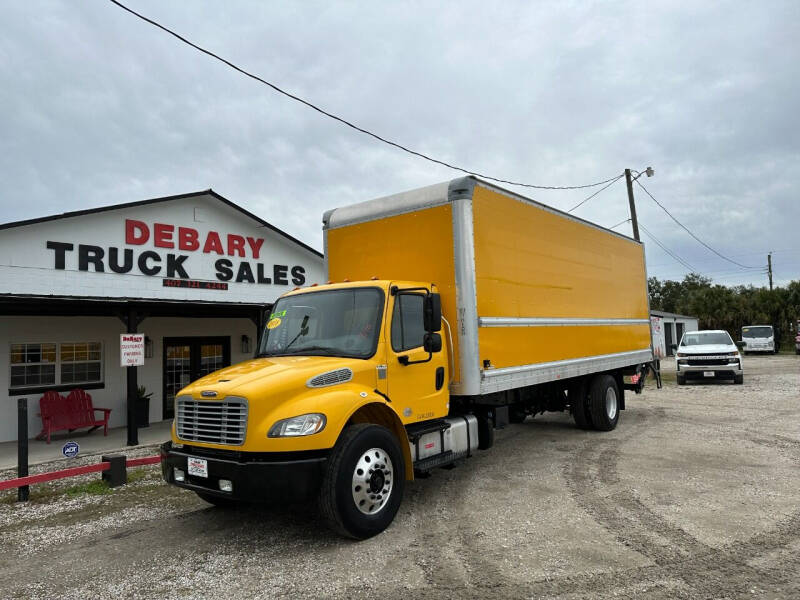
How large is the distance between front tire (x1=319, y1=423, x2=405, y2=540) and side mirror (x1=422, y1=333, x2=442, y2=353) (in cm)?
95

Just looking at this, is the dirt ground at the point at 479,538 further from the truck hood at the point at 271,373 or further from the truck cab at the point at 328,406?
the truck hood at the point at 271,373

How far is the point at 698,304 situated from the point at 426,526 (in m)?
44.0

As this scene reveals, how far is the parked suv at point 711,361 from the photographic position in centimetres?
1644

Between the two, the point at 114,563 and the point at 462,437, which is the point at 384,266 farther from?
the point at 114,563

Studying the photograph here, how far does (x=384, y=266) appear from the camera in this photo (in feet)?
21.6

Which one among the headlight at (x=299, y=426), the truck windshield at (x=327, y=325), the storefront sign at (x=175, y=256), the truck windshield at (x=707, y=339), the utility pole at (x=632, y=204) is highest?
the utility pole at (x=632, y=204)

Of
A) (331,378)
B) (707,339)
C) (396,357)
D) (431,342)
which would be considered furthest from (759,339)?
(331,378)

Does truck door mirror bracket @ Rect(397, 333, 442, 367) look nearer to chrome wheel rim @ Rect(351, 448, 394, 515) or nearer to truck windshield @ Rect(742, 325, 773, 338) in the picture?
chrome wheel rim @ Rect(351, 448, 394, 515)

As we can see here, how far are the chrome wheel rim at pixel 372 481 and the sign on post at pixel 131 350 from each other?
6.49 meters

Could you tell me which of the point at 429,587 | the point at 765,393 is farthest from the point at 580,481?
the point at 765,393

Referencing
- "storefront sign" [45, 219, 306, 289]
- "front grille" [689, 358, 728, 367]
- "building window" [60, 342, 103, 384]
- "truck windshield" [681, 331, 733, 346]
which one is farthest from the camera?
"truck windshield" [681, 331, 733, 346]

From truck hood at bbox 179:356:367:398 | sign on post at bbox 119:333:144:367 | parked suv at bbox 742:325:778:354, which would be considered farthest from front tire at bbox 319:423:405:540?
parked suv at bbox 742:325:778:354

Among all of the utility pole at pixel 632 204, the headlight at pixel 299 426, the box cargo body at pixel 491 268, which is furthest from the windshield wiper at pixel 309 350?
the utility pole at pixel 632 204

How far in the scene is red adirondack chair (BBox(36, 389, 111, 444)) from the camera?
10.9m
